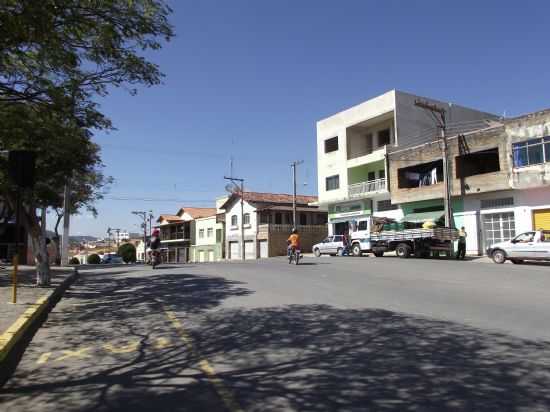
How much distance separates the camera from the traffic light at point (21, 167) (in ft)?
32.8

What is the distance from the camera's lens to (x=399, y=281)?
49.3ft

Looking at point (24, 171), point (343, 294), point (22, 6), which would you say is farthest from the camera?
point (343, 294)

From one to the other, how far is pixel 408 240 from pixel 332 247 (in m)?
8.27

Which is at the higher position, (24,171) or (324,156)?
(324,156)

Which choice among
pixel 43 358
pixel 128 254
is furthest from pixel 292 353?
pixel 128 254

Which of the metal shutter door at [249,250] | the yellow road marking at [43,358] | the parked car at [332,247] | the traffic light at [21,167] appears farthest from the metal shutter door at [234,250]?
the yellow road marking at [43,358]

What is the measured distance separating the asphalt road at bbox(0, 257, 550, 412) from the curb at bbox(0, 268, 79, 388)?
0.17 m

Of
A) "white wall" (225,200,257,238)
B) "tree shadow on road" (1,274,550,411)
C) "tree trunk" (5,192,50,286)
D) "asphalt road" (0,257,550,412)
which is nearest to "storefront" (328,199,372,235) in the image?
"white wall" (225,200,257,238)

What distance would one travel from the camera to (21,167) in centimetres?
1006

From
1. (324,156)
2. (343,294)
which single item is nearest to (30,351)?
(343,294)

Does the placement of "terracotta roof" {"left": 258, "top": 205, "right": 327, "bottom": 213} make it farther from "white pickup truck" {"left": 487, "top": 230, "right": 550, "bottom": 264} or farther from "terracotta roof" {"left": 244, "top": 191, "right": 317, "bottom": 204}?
"white pickup truck" {"left": 487, "top": 230, "right": 550, "bottom": 264}

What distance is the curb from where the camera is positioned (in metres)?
5.95

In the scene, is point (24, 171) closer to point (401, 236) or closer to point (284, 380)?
point (284, 380)

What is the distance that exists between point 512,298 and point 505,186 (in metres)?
19.9
